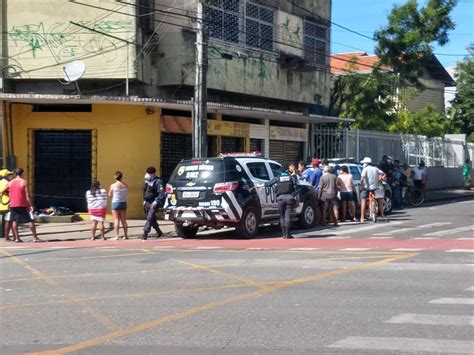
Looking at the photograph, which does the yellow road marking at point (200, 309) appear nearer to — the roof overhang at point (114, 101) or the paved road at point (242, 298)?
the paved road at point (242, 298)

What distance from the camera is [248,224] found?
1547 centimetres

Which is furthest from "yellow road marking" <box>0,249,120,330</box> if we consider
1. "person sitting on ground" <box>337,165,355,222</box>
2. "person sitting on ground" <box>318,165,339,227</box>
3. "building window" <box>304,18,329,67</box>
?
"building window" <box>304,18,329,67</box>

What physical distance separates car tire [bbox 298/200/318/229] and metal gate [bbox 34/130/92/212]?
686 cm

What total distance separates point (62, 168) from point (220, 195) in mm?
7262

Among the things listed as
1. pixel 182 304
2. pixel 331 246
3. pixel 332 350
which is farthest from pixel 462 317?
pixel 331 246

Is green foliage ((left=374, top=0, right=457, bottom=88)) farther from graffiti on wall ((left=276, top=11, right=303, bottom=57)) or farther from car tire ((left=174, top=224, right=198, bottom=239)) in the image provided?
car tire ((left=174, top=224, right=198, bottom=239))

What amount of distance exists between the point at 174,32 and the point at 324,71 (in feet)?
32.2

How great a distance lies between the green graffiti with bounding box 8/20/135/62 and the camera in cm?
1931

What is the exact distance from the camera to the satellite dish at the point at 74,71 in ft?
60.0

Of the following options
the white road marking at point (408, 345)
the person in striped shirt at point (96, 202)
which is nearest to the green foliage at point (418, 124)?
the person in striped shirt at point (96, 202)

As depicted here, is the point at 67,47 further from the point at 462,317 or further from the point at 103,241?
the point at 462,317

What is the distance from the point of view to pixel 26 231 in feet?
58.1

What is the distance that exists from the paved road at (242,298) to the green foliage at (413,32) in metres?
19.3

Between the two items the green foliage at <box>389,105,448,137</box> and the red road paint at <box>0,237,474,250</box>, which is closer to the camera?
the red road paint at <box>0,237,474,250</box>
